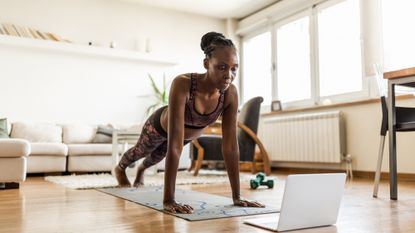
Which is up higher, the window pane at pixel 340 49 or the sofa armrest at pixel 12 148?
the window pane at pixel 340 49

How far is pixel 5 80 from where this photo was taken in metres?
5.09

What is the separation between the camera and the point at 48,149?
4434 millimetres

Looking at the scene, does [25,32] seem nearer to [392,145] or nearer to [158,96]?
[158,96]

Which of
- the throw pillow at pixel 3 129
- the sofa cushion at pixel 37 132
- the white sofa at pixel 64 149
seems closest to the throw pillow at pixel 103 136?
the white sofa at pixel 64 149

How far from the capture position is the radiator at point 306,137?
14.7ft

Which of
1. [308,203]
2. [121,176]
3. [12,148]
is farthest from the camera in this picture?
[12,148]

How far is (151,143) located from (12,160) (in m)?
1.37

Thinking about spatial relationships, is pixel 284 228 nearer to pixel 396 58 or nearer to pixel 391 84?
pixel 391 84

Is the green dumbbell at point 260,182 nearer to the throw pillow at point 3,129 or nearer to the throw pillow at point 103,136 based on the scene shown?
the throw pillow at point 103,136

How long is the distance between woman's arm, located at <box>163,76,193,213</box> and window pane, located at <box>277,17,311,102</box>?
3734 millimetres

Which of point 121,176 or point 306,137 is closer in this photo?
point 121,176

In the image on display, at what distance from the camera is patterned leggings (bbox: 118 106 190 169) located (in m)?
2.31

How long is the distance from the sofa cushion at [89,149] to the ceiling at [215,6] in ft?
8.13

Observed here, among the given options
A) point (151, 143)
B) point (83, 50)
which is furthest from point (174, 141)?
point (83, 50)
